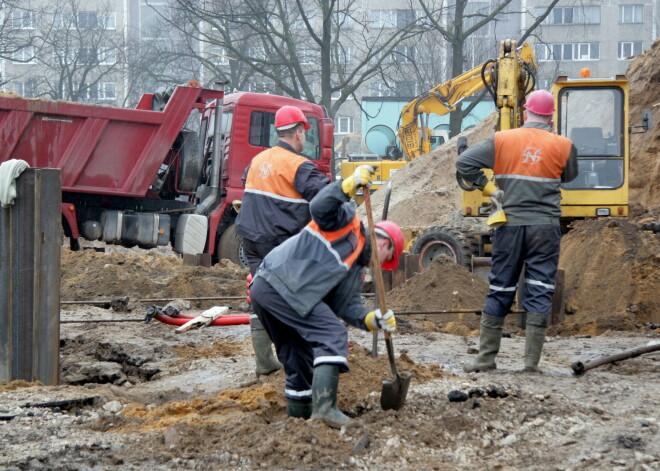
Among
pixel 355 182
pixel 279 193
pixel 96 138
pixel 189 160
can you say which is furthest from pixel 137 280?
pixel 355 182

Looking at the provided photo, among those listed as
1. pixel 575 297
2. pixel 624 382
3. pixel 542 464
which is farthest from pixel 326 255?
pixel 575 297

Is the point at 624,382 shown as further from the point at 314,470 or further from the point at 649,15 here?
the point at 649,15

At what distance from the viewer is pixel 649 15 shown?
196 ft

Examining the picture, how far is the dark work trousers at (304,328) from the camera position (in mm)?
4918

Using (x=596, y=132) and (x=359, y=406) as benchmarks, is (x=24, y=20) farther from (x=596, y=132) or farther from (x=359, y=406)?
(x=359, y=406)

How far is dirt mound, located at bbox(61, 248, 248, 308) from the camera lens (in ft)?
40.6

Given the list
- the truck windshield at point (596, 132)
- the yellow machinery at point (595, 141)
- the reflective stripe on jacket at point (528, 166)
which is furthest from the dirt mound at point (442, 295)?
the reflective stripe on jacket at point (528, 166)

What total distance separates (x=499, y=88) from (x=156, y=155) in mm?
5801

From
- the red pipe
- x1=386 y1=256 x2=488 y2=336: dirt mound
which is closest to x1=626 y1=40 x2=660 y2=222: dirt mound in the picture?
x1=386 y1=256 x2=488 y2=336: dirt mound

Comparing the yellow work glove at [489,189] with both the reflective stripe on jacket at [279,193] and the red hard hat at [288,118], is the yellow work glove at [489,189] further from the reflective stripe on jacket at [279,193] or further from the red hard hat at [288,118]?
the red hard hat at [288,118]

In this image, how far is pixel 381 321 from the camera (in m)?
4.92

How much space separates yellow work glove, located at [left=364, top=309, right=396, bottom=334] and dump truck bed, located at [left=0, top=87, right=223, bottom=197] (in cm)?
1089

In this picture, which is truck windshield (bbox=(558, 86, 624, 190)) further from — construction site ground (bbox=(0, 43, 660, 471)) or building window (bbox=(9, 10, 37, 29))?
building window (bbox=(9, 10, 37, 29))

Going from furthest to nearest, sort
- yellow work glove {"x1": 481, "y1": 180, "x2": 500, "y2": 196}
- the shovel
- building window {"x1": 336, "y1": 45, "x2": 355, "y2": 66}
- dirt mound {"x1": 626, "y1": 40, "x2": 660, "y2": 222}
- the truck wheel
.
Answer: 1. building window {"x1": 336, "y1": 45, "x2": 355, "y2": 66}
2. dirt mound {"x1": 626, "y1": 40, "x2": 660, "y2": 222}
3. the truck wheel
4. yellow work glove {"x1": 481, "y1": 180, "x2": 500, "y2": 196}
5. the shovel
